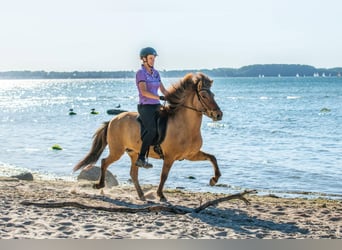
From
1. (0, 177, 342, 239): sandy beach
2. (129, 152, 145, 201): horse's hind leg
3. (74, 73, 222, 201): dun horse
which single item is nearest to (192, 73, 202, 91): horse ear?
(74, 73, 222, 201): dun horse

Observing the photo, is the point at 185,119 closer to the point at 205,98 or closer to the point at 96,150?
the point at 205,98

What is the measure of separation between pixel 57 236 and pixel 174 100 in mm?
3862

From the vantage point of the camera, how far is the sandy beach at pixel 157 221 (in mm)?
7273

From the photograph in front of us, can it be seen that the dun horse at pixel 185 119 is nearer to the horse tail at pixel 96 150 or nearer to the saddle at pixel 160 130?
the saddle at pixel 160 130

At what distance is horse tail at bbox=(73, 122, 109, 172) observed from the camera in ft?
37.1

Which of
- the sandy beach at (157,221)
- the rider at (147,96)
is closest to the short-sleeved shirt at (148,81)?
the rider at (147,96)

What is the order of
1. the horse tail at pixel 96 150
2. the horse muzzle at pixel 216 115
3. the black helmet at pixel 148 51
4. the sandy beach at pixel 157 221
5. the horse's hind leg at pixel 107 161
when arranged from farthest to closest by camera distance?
the horse tail at pixel 96 150 < the horse's hind leg at pixel 107 161 < the black helmet at pixel 148 51 < the horse muzzle at pixel 216 115 < the sandy beach at pixel 157 221

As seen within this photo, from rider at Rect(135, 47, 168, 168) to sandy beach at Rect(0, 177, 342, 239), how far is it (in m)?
1.24

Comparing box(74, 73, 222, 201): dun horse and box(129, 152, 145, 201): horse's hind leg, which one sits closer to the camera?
box(74, 73, 222, 201): dun horse

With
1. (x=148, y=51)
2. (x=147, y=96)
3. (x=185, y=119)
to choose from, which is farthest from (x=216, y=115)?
(x=148, y=51)

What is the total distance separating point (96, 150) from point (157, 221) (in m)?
3.56

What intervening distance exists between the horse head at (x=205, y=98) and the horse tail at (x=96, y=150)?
7.86ft

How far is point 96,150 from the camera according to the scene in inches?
447

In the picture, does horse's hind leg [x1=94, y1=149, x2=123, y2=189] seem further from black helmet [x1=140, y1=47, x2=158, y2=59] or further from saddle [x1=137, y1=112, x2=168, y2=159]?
black helmet [x1=140, y1=47, x2=158, y2=59]
